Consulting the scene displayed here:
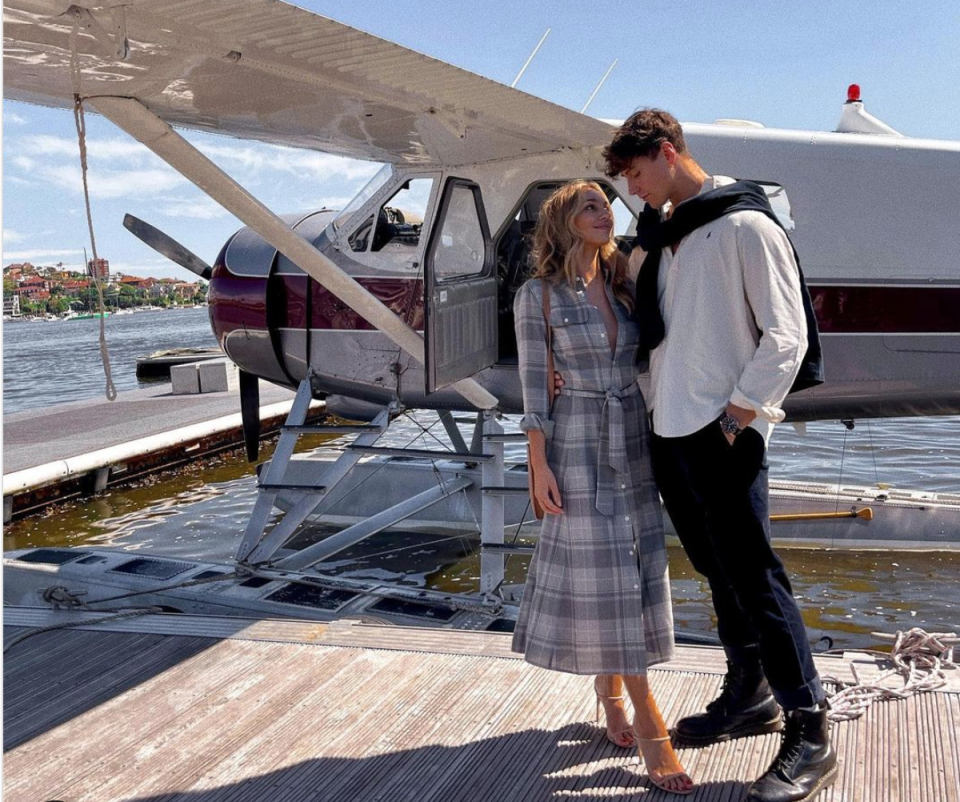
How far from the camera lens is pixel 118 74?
318 cm

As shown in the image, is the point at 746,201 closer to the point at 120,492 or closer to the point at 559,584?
the point at 559,584

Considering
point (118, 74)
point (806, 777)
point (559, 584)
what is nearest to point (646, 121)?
point (559, 584)

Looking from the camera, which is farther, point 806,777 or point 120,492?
point 120,492

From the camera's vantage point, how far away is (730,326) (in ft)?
7.38

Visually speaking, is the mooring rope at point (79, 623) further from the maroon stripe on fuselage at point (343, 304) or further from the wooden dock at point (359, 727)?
the maroon stripe on fuselage at point (343, 304)

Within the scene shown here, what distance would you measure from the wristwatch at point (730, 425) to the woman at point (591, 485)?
314 mm

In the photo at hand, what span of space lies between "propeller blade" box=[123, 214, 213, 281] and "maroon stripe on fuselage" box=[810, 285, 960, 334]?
3888mm

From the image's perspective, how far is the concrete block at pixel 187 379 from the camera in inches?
572

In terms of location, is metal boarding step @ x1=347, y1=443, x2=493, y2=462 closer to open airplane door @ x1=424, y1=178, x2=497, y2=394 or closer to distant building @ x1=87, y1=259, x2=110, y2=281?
open airplane door @ x1=424, y1=178, x2=497, y2=394

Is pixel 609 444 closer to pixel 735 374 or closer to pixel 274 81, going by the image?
pixel 735 374

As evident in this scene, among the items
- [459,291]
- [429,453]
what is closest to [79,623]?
[429,453]

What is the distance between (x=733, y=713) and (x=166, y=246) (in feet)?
16.6

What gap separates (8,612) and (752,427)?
3.38 meters

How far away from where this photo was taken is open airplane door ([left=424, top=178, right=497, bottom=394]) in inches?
158
